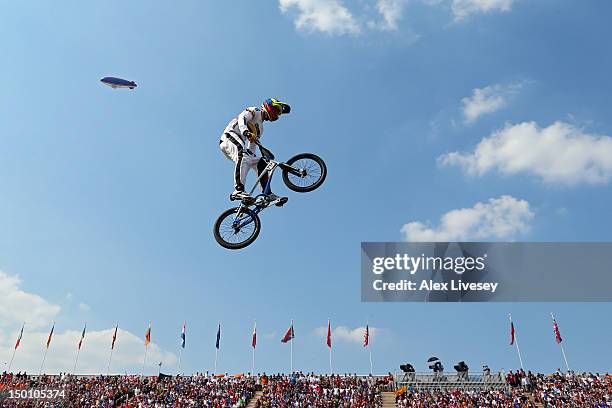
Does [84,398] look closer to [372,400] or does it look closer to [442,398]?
[372,400]

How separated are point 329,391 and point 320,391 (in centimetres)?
83

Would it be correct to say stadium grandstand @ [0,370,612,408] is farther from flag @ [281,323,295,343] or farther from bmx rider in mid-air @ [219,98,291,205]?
bmx rider in mid-air @ [219,98,291,205]

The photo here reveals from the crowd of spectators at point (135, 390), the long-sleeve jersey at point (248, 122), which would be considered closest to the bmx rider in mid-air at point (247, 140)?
the long-sleeve jersey at point (248, 122)

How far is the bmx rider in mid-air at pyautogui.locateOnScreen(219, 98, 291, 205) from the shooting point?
15516 millimetres

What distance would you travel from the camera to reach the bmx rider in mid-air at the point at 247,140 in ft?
50.9

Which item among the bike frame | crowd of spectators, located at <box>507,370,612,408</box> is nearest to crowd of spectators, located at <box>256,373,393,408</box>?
crowd of spectators, located at <box>507,370,612,408</box>

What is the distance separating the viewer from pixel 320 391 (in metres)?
44.5

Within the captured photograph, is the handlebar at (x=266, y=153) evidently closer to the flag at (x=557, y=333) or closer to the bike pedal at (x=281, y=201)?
the bike pedal at (x=281, y=201)

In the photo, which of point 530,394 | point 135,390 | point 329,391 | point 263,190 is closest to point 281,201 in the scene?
point 263,190

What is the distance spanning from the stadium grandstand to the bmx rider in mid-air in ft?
99.6

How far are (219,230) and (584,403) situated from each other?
115 feet

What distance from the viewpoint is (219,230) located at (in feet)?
51.5

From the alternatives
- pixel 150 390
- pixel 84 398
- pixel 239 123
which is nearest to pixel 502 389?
pixel 150 390

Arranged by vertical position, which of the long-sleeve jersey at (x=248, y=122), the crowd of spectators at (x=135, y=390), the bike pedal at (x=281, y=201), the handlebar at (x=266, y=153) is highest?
the long-sleeve jersey at (x=248, y=122)
